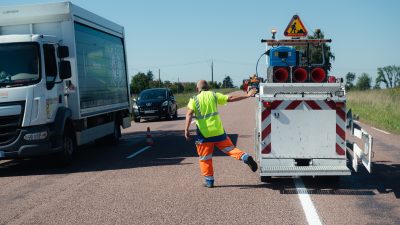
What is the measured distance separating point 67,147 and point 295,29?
A: 5381 millimetres

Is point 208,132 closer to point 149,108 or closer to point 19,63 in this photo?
point 19,63

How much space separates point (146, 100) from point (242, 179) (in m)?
18.7

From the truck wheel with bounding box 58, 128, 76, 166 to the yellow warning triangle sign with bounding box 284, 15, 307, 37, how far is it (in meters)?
5.08

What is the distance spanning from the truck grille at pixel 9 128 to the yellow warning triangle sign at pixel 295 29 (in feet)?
17.8

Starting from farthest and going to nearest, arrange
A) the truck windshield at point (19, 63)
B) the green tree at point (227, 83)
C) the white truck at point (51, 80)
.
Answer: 1. the green tree at point (227, 83)
2. the truck windshield at point (19, 63)
3. the white truck at point (51, 80)

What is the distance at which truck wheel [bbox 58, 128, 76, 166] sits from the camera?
1119 centimetres

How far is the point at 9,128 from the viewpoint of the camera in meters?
10.4

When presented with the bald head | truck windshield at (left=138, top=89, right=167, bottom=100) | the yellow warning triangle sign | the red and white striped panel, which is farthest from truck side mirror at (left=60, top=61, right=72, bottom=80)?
Result: truck windshield at (left=138, top=89, right=167, bottom=100)

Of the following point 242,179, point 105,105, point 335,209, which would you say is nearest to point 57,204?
point 242,179

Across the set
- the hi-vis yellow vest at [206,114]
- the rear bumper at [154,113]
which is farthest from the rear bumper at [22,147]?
the rear bumper at [154,113]

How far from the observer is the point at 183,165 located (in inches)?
434

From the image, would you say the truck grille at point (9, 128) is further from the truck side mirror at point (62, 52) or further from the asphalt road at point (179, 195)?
the truck side mirror at point (62, 52)

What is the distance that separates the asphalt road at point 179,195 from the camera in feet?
21.6

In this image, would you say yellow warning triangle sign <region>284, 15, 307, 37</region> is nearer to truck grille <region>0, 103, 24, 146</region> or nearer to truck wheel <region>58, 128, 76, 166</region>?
truck wheel <region>58, 128, 76, 166</region>
